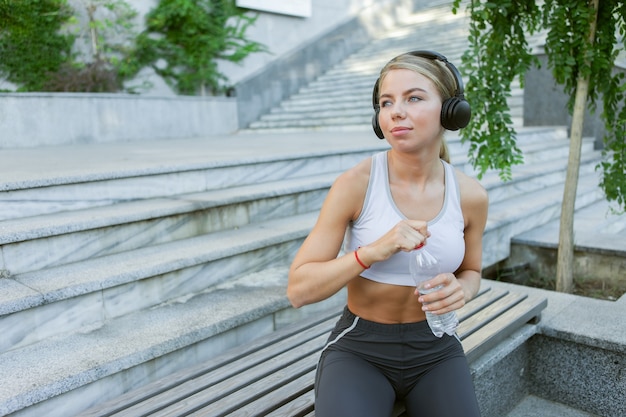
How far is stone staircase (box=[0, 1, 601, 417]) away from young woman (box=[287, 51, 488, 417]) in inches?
37.6

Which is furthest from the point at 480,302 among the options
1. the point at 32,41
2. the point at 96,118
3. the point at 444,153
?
the point at 32,41

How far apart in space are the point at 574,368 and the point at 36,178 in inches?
131

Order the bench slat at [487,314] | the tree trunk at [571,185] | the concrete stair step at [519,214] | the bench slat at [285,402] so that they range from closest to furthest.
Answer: the bench slat at [285,402], the bench slat at [487,314], the tree trunk at [571,185], the concrete stair step at [519,214]

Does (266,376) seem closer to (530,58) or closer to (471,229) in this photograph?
(471,229)

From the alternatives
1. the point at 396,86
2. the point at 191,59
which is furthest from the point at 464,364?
the point at 191,59

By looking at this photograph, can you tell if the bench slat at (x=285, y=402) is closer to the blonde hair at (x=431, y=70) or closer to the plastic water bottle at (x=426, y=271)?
the plastic water bottle at (x=426, y=271)

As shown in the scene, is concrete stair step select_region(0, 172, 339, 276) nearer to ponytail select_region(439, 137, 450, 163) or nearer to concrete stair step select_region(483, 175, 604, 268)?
concrete stair step select_region(483, 175, 604, 268)

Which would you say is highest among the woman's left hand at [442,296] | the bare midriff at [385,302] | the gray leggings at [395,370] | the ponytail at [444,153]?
the ponytail at [444,153]

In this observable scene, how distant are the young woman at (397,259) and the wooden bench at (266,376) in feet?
0.69

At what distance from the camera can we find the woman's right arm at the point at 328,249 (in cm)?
164

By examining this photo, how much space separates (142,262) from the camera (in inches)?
112

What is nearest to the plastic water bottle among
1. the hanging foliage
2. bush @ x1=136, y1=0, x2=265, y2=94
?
the hanging foliage

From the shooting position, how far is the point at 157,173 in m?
3.79

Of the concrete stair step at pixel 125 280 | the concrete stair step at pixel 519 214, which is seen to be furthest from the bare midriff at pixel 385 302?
the concrete stair step at pixel 519 214
